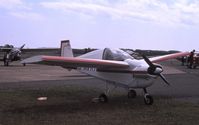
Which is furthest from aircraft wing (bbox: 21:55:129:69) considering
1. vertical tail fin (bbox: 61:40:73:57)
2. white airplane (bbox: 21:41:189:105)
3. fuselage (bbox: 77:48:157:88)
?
vertical tail fin (bbox: 61:40:73:57)

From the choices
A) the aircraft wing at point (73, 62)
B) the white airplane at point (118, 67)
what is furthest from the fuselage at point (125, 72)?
the aircraft wing at point (73, 62)

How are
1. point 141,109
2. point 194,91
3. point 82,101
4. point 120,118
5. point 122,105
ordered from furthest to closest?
point 194,91 → point 82,101 → point 122,105 → point 141,109 → point 120,118

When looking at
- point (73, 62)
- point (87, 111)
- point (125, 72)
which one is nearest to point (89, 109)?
point (87, 111)

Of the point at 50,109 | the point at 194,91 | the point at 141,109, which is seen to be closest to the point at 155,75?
the point at 141,109

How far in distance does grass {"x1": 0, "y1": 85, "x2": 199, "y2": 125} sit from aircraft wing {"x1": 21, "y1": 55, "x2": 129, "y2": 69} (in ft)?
3.91

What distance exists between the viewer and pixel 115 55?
1378 centimetres

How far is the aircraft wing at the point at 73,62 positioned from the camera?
1121cm

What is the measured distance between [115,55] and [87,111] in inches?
117

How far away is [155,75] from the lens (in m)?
12.6

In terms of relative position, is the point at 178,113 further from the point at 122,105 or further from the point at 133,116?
the point at 122,105

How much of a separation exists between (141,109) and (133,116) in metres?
1.37

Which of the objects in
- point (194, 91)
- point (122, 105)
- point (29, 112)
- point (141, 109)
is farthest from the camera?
point (194, 91)

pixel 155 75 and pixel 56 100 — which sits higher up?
pixel 155 75

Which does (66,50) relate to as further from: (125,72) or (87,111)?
(87,111)
